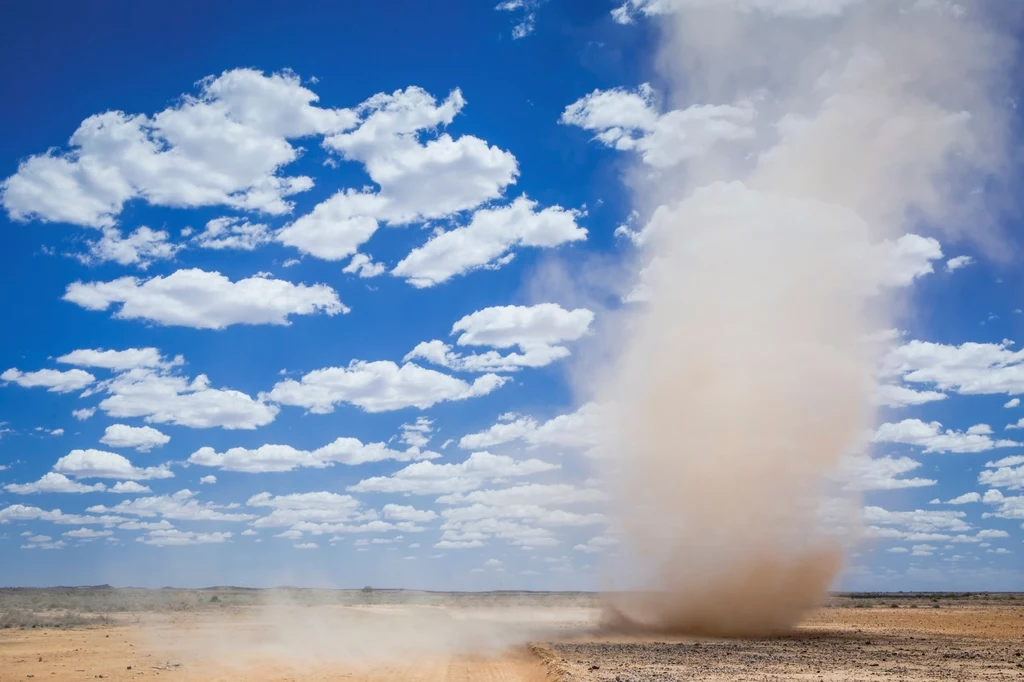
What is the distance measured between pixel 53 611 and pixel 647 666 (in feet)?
186

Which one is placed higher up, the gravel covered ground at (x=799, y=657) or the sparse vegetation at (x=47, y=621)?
the gravel covered ground at (x=799, y=657)

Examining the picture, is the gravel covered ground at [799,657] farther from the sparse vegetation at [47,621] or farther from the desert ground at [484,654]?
the sparse vegetation at [47,621]

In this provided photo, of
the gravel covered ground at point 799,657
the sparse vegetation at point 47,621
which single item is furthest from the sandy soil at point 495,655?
the sparse vegetation at point 47,621

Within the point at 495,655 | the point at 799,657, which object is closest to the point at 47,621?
the point at 495,655

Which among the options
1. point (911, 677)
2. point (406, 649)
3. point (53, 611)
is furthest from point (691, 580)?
point (53, 611)

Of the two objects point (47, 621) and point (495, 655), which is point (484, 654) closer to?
point (495, 655)

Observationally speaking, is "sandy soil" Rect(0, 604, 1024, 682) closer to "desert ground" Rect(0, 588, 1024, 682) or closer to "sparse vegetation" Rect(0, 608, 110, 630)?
"desert ground" Rect(0, 588, 1024, 682)

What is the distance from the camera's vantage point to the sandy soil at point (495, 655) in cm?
2369

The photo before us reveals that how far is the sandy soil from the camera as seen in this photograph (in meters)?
23.7

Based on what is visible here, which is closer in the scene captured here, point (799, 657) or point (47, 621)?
point (799, 657)

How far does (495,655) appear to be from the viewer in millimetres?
30984

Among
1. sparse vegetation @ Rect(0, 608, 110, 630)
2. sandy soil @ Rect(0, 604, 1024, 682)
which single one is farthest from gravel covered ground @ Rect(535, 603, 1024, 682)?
sparse vegetation @ Rect(0, 608, 110, 630)

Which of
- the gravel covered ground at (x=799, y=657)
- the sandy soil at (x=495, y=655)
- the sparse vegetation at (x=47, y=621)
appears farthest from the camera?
the sparse vegetation at (x=47, y=621)

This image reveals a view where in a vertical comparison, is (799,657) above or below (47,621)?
above
